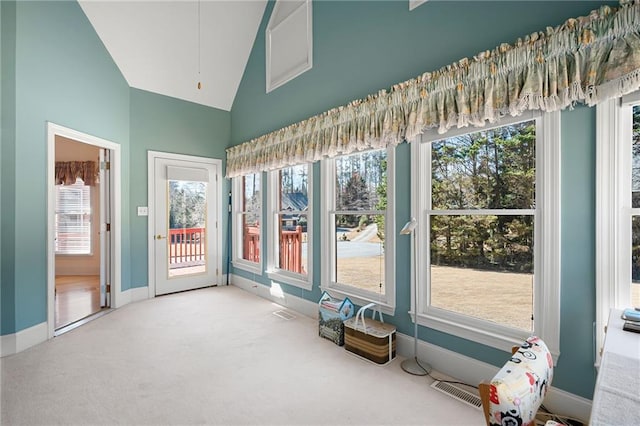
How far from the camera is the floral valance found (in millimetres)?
1628

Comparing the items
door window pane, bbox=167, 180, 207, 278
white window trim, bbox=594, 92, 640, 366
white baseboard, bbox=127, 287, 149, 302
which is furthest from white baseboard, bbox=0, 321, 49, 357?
white window trim, bbox=594, 92, 640, 366

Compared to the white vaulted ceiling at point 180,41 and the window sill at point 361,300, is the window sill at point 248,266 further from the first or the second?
the white vaulted ceiling at point 180,41

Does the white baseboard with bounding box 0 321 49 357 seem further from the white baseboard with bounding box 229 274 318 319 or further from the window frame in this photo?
the window frame

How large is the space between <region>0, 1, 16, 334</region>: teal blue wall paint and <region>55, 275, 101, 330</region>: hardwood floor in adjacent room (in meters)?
0.70

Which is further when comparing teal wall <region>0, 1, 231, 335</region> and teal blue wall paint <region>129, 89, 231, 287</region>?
teal blue wall paint <region>129, 89, 231, 287</region>

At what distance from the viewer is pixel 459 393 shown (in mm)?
2164

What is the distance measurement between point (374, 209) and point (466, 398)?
1.74 m

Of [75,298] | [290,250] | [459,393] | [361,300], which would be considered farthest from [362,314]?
[75,298]

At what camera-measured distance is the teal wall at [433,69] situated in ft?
6.06

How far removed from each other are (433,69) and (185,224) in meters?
4.32

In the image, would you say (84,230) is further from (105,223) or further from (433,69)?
(433,69)

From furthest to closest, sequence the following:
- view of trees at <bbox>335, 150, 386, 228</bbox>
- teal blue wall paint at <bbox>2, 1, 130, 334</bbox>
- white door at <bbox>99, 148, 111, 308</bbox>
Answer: white door at <bbox>99, 148, 111, 308</bbox> < view of trees at <bbox>335, 150, 386, 228</bbox> < teal blue wall paint at <bbox>2, 1, 130, 334</bbox>

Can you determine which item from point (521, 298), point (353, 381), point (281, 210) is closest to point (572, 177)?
point (521, 298)

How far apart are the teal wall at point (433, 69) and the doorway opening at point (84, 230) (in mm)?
2136
